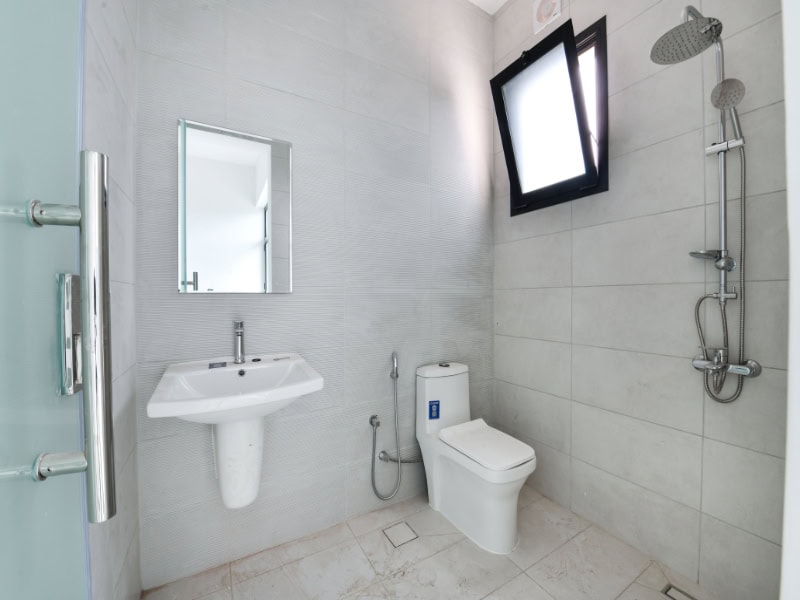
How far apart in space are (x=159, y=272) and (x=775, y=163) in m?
2.27

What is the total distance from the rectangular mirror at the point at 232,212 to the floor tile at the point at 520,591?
60.2 inches

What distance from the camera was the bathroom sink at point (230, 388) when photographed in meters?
1.02

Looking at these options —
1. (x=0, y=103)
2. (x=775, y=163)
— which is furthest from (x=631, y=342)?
(x=0, y=103)

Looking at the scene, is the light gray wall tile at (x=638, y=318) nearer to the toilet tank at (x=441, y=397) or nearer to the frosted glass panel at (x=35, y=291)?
the toilet tank at (x=441, y=397)

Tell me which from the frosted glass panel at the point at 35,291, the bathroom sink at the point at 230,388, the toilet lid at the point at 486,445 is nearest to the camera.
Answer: the frosted glass panel at the point at 35,291

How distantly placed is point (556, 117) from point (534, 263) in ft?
2.50

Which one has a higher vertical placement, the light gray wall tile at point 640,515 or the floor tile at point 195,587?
the light gray wall tile at point 640,515

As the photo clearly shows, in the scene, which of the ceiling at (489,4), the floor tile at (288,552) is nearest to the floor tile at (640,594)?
the floor tile at (288,552)

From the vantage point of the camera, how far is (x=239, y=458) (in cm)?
126

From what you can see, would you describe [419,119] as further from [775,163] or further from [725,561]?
[725,561]

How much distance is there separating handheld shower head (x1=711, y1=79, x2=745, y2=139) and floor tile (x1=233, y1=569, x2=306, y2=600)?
92.7 inches

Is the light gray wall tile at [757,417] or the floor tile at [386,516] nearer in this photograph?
the light gray wall tile at [757,417]

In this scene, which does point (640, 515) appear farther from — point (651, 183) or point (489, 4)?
point (489, 4)

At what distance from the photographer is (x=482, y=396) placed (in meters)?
2.20
